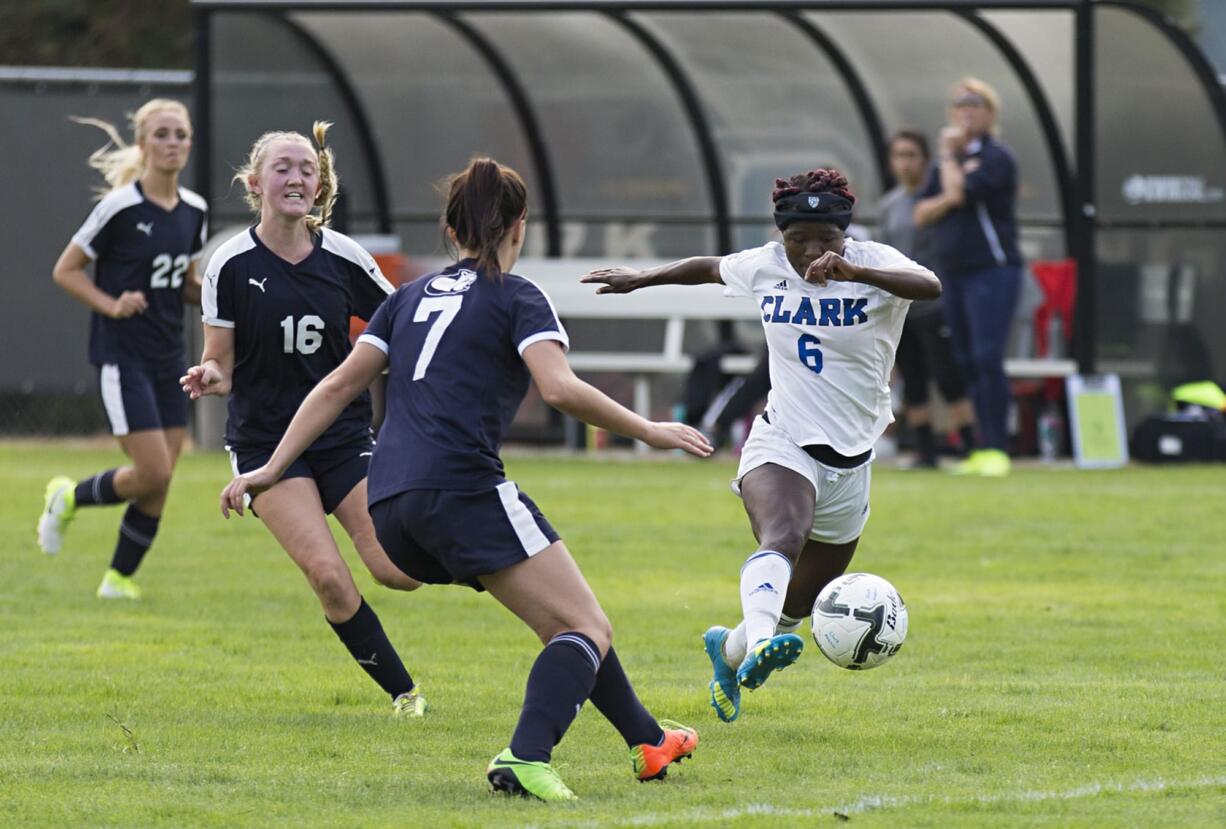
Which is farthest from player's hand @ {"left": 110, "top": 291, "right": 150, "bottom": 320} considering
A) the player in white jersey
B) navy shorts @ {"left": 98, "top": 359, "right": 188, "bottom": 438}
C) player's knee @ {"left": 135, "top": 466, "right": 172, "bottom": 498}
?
the player in white jersey

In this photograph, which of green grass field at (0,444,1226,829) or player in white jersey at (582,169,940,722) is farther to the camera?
player in white jersey at (582,169,940,722)

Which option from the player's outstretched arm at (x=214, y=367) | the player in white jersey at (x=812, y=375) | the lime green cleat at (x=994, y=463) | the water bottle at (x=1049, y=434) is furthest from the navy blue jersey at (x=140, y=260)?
the water bottle at (x=1049, y=434)

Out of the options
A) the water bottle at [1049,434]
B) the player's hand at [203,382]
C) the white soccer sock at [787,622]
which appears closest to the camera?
the player's hand at [203,382]

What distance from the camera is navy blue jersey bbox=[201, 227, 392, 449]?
7.14m

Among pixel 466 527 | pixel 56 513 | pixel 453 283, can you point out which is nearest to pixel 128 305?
pixel 56 513

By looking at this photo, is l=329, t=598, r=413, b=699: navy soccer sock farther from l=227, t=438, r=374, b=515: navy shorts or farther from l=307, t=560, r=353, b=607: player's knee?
l=227, t=438, r=374, b=515: navy shorts

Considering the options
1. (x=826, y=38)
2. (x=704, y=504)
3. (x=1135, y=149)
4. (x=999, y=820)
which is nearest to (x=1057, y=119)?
(x=1135, y=149)

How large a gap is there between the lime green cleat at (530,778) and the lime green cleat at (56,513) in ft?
18.0

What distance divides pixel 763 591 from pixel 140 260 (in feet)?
15.3

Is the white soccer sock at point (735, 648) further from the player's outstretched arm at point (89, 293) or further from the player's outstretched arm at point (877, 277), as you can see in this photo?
the player's outstretched arm at point (89, 293)

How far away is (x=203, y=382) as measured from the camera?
676 cm

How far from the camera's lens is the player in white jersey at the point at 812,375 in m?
6.74

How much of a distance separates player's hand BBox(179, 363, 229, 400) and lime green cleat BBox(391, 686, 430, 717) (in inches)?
47.2

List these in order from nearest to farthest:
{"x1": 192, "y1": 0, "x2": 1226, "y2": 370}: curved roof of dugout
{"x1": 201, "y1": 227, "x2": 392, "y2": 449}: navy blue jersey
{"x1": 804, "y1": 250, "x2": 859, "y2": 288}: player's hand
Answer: {"x1": 804, "y1": 250, "x2": 859, "y2": 288}: player's hand → {"x1": 201, "y1": 227, "x2": 392, "y2": 449}: navy blue jersey → {"x1": 192, "y1": 0, "x2": 1226, "y2": 370}: curved roof of dugout
